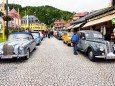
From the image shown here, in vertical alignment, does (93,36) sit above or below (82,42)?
above

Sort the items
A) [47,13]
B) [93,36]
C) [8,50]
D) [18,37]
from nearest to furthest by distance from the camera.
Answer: [8,50] < [93,36] < [18,37] < [47,13]

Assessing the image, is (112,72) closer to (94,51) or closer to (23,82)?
(94,51)

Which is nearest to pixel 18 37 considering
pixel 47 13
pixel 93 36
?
pixel 93 36

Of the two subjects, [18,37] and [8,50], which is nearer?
[8,50]

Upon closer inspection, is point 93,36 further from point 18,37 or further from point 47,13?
point 47,13

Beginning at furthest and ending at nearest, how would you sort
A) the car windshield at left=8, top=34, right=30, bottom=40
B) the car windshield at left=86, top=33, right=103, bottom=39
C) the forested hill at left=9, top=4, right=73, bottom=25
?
the forested hill at left=9, top=4, right=73, bottom=25
the car windshield at left=8, top=34, right=30, bottom=40
the car windshield at left=86, top=33, right=103, bottom=39

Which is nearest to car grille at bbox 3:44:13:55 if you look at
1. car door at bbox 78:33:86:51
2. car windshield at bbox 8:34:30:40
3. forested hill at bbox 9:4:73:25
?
car windshield at bbox 8:34:30:40

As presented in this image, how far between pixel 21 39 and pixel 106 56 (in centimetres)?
559

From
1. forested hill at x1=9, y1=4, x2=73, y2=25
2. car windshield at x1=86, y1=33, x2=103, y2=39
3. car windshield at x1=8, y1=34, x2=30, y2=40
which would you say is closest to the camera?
car windshield at x1=86, y1=33, x2=103, y2=39

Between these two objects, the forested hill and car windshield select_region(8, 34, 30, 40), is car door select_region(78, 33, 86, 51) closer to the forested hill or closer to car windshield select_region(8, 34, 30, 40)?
car windshield select_region(8, 34, 30, 40)

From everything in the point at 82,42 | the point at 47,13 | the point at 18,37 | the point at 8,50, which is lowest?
the point at 8,50

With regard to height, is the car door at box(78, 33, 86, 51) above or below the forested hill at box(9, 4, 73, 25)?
below

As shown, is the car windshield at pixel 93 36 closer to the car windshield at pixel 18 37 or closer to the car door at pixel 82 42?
the car door at pixel 82 42

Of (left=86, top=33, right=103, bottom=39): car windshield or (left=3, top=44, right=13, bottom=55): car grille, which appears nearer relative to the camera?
(left=3, top=44, right=13, bottom=55): car grille
